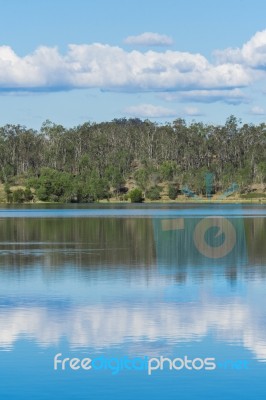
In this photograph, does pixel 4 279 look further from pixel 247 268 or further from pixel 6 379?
pixel 6 379

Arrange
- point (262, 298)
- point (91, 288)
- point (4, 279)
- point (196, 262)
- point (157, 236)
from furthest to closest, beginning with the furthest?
1. point (157, 236)
2. point (196, 262)
3. point (4, 279)
4. point (91, 288)
5. point (262, 298)

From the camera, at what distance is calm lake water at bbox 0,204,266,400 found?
85.3 ft

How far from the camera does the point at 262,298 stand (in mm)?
40562

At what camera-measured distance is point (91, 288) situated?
43531mm

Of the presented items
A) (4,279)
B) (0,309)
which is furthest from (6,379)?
(4,279)

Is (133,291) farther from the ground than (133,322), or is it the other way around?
(133,322)

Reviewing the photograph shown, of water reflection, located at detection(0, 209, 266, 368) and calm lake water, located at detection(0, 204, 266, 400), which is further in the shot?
water reflection, located at detection(0, 209, 266, 368)

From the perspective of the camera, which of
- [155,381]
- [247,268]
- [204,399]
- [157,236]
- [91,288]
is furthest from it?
[157,236]

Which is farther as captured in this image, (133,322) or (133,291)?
(133,291)

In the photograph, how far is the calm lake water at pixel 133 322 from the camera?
2598cm

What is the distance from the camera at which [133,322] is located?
34.1 m

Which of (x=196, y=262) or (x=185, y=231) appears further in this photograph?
(x=185, y=231)

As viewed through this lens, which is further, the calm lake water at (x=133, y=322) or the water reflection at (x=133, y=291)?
the water reflection at (x=133, y=291)

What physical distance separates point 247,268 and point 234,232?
3374 centimetres
